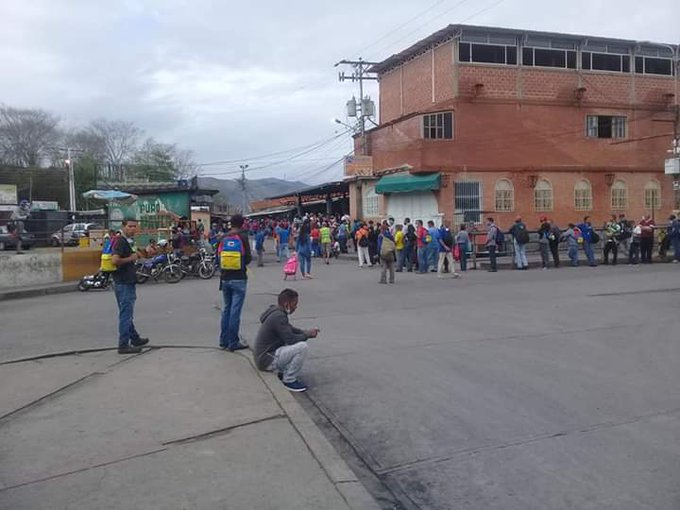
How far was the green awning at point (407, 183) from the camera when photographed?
92.5ft

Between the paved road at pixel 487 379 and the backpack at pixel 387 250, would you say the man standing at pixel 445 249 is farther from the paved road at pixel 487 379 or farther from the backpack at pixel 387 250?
the paved road at pixel 487 379

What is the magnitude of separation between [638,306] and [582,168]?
20319 millimetres

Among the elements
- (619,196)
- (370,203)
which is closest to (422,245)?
(370,203)

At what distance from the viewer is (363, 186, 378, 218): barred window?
108 feet

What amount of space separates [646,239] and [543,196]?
887 centimetres

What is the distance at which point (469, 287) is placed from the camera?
15.8 m

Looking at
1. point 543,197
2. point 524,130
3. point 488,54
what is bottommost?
point 543,197

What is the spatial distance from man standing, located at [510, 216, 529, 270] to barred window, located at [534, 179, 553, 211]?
10.1m

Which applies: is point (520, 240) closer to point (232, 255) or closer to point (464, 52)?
point (464, 52)

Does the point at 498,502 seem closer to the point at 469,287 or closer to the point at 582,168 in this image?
the point at 469,287

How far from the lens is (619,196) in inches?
1253

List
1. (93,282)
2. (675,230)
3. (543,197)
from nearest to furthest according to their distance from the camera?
(93,282) < (675,230) < (543,197)

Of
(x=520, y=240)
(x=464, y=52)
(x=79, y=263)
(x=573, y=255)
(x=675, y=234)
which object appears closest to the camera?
(x=79, y=263)

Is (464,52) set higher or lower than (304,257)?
higher
